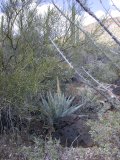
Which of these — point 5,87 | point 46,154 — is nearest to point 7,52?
point 5,87

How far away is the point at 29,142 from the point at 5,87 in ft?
3.59

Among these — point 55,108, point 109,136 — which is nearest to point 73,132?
point 55,108

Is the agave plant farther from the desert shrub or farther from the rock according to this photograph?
the desert shrub

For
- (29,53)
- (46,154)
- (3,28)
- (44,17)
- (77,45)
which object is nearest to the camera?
(46,154)

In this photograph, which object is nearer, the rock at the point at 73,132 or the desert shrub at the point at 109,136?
the desert shrub at the point at 109,136

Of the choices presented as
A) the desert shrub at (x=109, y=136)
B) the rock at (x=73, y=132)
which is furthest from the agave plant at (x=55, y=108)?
the desert shrub at (x=109, y=136)

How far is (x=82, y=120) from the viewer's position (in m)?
8.20

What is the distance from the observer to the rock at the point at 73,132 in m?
7.58

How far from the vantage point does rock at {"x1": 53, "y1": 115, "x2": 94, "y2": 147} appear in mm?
7582

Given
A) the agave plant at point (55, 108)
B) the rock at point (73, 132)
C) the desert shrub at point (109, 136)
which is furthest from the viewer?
the agave plant at point (55, 108)

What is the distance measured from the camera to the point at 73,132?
7.73 metres

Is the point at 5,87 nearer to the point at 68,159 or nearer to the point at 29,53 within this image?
the point at 29,53

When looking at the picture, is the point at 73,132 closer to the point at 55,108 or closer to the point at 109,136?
the point at 55,108

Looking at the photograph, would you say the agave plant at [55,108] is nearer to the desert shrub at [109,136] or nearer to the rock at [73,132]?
the rock at [73,132]
